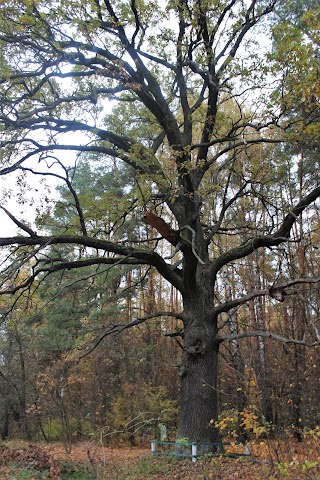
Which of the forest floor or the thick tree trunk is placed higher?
the thick tree trunk

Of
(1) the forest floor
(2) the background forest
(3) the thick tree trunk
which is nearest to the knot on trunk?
(3) the thick tree trunk

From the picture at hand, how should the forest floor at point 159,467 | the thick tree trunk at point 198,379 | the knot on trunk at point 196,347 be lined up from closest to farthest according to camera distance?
the forest floor at point 159,467
the thick tree trunk at point 198,379
the knot on trunk at point 196,347

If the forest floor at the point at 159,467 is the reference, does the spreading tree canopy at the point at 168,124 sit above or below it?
above

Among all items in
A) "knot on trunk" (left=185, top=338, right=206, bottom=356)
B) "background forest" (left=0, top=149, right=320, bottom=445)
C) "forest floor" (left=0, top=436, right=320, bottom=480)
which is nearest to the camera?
"forest floor" (left=0, top=436, right=320, bottom=480)

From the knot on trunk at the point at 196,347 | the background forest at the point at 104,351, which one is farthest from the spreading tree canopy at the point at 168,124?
the background forest at the point at 104,351

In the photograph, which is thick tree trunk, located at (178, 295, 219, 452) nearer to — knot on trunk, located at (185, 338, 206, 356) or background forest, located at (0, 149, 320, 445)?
knot on trunk, located at (185, 338, 206, 356)

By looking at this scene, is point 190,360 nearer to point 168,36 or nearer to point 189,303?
point 189,303

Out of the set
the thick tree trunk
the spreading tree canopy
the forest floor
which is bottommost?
the forest floor

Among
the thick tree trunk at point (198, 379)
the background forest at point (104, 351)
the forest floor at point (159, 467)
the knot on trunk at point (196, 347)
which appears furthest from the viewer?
the background forest at point (104, 351)

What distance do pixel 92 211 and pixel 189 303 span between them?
9.84ft

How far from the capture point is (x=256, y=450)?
861cm

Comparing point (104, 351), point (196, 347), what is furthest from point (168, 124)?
point (104, 351)

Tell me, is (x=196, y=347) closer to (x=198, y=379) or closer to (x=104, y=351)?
(x=198, y=379)

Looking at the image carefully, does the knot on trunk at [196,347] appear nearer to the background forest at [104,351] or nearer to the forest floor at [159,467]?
the forest floor at [159,467]
